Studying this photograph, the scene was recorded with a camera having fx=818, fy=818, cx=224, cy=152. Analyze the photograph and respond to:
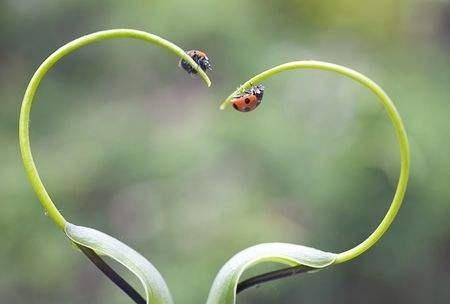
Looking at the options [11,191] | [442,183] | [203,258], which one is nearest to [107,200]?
[11,191]

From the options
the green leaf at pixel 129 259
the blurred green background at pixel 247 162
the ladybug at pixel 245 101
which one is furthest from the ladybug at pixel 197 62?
the blurred green background at pixel 247 162

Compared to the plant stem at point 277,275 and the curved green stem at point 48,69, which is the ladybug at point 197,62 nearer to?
the curved green stem at point 48,69

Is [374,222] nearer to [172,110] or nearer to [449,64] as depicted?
[449,64]

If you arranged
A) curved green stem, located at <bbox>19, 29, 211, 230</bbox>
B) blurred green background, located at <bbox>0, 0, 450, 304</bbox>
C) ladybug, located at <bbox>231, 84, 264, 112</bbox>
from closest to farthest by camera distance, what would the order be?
curved green stem, located at <bbox>19, 29, 211, 230</bbox>
ladybug, located at <bbox>231, 84, 264, 112</bbox>
blurred green background, located at <bbox>0, 0, 450, 304</bbox>

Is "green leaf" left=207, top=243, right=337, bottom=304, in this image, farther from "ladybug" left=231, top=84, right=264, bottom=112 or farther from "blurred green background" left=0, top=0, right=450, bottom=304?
"blurred green background" left=0, top=0, right=450, bottom=304

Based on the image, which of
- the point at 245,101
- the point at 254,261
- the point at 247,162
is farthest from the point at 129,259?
the point at 247,162

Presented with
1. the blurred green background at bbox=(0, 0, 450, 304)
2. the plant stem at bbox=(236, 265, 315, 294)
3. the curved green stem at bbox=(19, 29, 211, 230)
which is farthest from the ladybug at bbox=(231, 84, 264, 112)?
the blurred green background at bbox=(0, 0, 450, 304)

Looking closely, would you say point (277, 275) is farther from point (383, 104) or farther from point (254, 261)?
point (383, 104)
